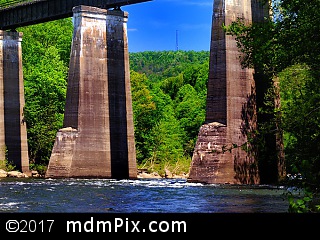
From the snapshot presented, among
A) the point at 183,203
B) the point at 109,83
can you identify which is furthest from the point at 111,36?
the point at 183,203

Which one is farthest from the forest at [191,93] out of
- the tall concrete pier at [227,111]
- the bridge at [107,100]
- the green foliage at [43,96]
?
the bridge at [107,100]

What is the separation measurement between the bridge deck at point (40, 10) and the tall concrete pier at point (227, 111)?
11.0 meters

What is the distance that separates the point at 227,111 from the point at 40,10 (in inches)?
925

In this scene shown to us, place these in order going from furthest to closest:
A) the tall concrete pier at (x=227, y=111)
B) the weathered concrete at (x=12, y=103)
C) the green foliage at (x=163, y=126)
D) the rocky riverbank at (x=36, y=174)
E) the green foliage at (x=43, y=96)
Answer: the green foliage at (x=163, y=126)
the green foliage at (x=43, y=96)
the weathered concrete at (x=12, y=103)
the rocky riverbank at (x=36, y=174)
the tall concrete pier at (x=227, y=111)

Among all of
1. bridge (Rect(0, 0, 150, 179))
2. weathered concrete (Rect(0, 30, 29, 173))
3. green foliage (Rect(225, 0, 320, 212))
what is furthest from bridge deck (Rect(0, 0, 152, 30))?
green foliage (Rect(225, 0, 320, 212))

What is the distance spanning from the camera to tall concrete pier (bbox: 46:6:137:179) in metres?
52.2

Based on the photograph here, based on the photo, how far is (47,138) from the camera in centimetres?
7106

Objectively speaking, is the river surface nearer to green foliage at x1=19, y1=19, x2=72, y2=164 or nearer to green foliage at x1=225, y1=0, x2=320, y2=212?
green foliage at x1=225, y1=0, x2=320, y2=212

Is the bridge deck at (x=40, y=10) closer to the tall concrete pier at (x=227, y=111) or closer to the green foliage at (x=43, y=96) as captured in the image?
the green foliage at (x=43, y=96)

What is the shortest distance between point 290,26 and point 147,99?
62597mm

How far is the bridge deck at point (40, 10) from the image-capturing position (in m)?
55.6

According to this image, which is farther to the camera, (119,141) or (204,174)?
(119,141)

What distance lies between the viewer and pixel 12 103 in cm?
6456
